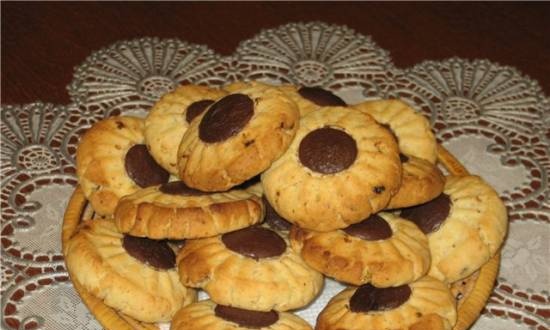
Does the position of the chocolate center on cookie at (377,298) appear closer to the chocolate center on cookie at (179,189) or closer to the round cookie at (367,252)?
the round cookie at (367,252)

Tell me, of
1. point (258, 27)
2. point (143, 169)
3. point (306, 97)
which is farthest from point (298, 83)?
point (143, 169)

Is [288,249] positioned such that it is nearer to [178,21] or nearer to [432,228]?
[432,228]

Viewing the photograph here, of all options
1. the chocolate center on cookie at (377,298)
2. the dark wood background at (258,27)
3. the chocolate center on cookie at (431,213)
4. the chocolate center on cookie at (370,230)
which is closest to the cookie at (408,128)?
the chocolate center on cookie at (431,213)

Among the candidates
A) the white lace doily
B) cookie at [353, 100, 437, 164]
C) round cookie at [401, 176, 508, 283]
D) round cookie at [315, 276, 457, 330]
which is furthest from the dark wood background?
round cookie at [315, 276, 457, 330]

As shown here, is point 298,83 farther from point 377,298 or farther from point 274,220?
point 377,298

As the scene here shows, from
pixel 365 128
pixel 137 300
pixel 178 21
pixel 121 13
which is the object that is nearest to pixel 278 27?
pixel 178 21

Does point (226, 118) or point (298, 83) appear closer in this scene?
point (226, 118)
